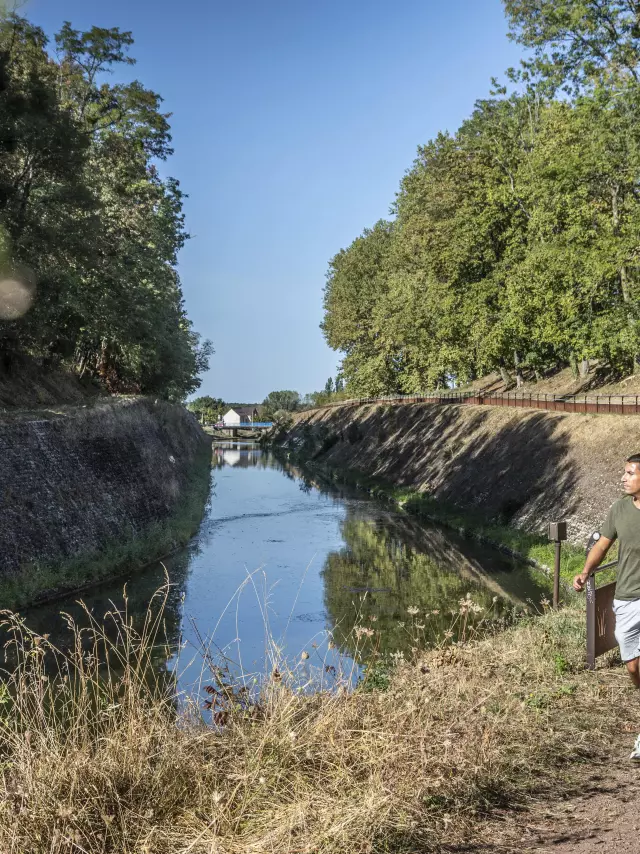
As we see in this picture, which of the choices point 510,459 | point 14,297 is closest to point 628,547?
point 14,297

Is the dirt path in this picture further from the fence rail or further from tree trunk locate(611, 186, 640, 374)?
the fence rail


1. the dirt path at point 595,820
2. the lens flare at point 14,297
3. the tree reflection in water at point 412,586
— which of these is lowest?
the tree reflection in water at point 412,586

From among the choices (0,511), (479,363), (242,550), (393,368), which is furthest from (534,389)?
(0,511)

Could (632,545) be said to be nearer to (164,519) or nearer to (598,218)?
(164,519)

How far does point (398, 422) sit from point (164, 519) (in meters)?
29.4

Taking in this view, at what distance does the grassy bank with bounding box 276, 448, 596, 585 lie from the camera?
2122cm

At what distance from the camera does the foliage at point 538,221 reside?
23.5 meters

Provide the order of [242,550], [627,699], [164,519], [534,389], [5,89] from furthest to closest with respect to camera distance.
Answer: [534,389]
[164,519]
[242,550]
[5,89]
[627,699]

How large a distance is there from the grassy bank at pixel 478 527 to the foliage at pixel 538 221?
285 inches

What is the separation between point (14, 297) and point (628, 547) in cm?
2070

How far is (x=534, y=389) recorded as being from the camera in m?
43.4

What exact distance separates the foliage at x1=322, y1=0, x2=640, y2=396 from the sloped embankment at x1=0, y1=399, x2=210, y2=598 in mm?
16882

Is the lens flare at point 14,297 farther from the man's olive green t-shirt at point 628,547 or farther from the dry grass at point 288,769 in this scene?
the man's olive green t-shirt at point 628,547

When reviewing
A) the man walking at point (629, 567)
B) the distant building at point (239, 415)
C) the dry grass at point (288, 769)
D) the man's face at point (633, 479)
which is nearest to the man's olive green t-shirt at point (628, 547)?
the man walking at point (629, 567)
